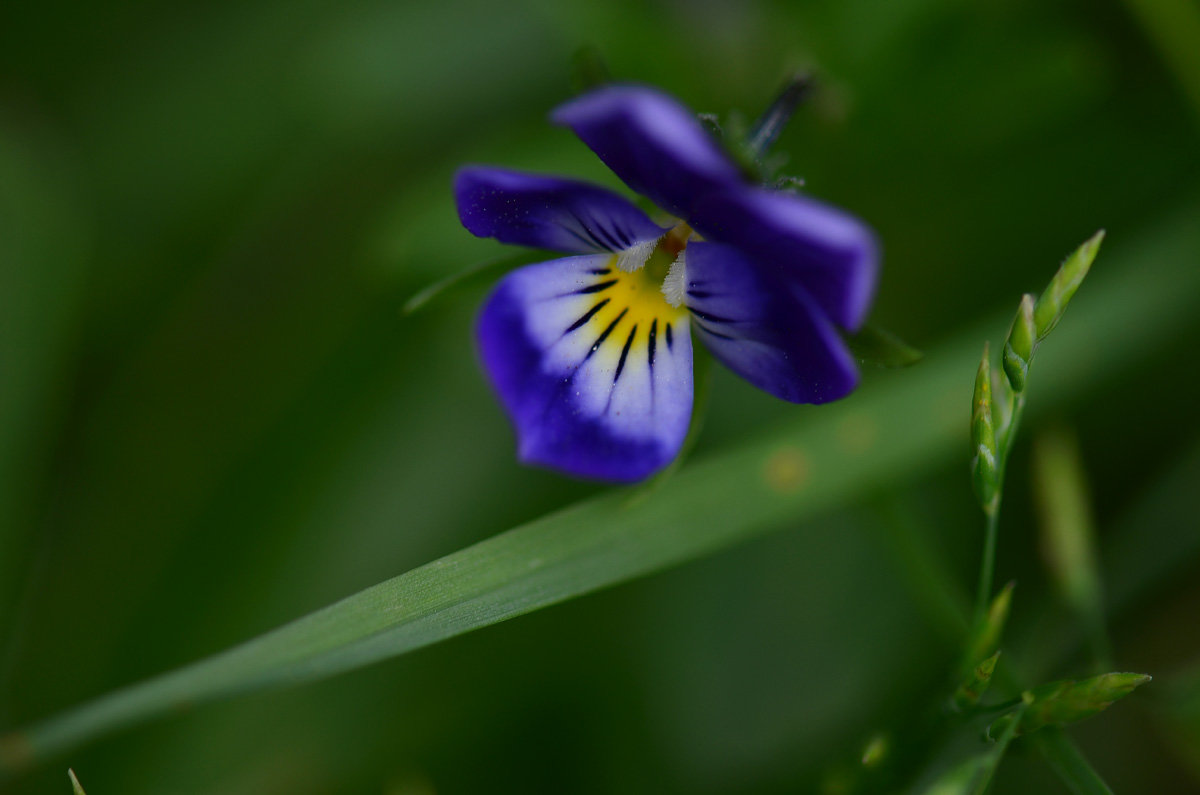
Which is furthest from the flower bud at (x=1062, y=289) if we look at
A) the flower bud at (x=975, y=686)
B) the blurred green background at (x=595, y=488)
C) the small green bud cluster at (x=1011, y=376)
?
the blurred green background at (x=595, y=488)

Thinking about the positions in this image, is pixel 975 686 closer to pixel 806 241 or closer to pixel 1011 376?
pixel 1011 376

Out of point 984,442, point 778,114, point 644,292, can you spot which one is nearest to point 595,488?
point 644,292

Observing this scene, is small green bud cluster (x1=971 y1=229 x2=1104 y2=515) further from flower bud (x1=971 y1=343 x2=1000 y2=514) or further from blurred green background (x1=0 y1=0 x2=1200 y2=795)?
blurred green background (x1=0 y1=0 x2=1200 y2=795)

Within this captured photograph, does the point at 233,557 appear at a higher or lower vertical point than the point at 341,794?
higher

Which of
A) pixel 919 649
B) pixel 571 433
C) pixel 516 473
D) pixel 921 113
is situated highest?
pixel 921 113

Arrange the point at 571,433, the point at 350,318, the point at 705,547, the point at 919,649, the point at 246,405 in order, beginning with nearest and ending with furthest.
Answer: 1. the point at 571,433
2. the point at 705,547
3. the point at 919,649
4. the point at 350,318
5. the point at 246,405

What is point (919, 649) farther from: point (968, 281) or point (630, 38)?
point (630, 38)

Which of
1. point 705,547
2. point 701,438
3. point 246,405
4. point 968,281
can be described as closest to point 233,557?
point 246,405
